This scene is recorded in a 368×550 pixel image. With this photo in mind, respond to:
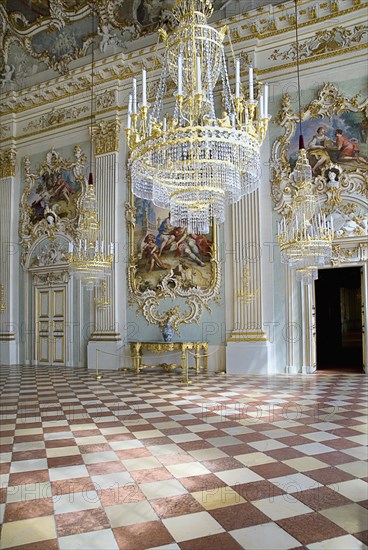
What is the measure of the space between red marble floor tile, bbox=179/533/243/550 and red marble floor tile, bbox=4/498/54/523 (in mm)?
921

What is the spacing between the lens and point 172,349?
9.67 metres

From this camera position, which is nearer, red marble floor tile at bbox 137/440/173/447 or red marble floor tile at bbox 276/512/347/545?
red marble floor tile at bbox 276/512/347/545

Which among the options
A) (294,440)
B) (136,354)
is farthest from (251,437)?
(136,354)

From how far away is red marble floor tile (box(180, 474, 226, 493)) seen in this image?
323cm

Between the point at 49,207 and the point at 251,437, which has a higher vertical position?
the point at 49,207

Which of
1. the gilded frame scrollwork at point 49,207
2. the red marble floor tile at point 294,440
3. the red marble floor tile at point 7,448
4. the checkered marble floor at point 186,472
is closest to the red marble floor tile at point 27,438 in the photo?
the checkered marble floor at point 186,472

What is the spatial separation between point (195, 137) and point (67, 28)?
9519 mm

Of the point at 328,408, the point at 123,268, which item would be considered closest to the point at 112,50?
the point at 123,268

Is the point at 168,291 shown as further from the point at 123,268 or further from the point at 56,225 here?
the point at 56,225

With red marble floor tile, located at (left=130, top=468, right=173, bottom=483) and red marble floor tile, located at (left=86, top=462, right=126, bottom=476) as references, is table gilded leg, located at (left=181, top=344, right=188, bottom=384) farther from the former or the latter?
red marble floor tile, located at (left=130, top=468, right=173, bottom=483)

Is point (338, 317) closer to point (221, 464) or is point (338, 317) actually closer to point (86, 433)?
point (86, 433)

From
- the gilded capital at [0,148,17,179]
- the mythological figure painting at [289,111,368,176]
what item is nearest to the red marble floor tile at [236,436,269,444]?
the mythological figure painting at [289,111,368,176]

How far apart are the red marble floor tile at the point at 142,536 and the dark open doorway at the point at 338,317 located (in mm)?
10848

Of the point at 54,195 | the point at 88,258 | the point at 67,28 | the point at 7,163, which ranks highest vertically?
the point at 67,28
